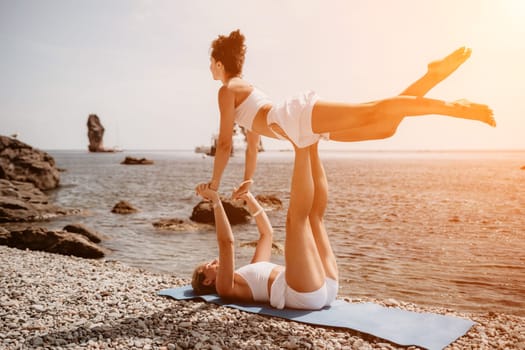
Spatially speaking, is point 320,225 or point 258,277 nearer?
point 320,225

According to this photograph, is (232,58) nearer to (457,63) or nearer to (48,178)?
(457,63)

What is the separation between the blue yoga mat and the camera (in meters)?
4.74

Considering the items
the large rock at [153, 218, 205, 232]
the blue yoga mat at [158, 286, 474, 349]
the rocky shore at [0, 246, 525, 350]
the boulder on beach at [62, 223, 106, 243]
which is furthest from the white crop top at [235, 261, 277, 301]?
the large rock at [153, 218, 205, 232]

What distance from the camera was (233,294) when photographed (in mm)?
5879

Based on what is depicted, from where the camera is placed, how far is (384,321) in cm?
519

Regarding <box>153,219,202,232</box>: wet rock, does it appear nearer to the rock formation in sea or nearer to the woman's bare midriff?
the woman's bare midriff

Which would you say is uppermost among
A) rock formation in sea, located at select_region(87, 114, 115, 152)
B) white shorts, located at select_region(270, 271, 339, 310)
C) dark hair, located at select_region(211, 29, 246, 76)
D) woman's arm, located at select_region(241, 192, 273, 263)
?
rock formation in sea, located at select_region(87, 114, 115, 152)

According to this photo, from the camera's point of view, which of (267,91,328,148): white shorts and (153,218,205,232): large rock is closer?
(267,91,328,148): white shorts

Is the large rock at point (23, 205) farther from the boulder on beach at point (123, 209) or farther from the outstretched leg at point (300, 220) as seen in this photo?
the outstretched leg at point (300, 220)

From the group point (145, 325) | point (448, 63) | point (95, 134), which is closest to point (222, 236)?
point (145, 325)

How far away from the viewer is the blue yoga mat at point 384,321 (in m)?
4.74

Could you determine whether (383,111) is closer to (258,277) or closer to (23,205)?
(258,277)

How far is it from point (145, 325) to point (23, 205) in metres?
16.7

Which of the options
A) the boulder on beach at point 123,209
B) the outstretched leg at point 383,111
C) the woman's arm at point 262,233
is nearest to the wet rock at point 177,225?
the boulder on beach at point 123,209
